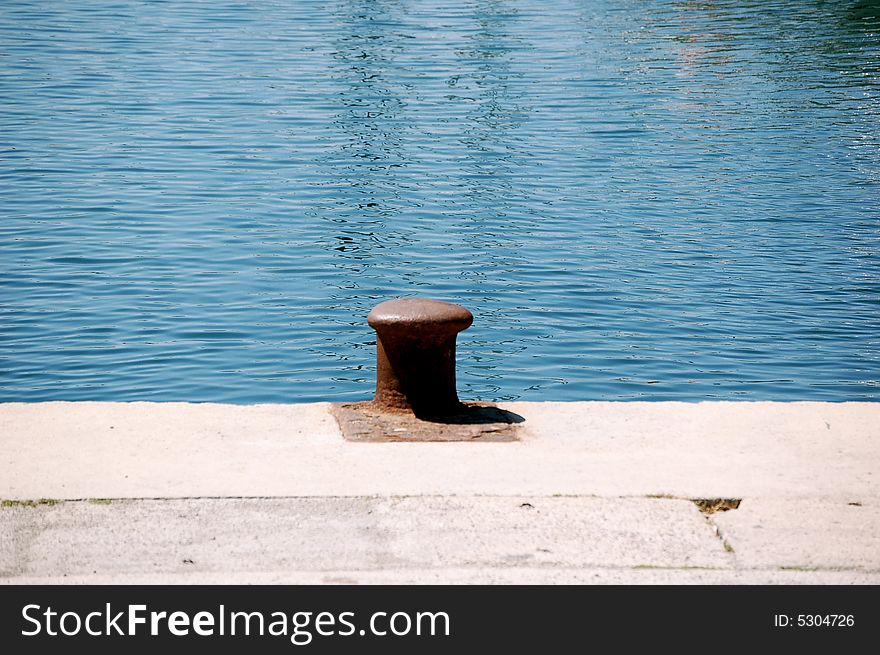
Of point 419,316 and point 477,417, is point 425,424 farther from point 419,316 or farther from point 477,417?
point 419,316

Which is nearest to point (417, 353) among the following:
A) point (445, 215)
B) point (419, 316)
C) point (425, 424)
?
point (419, 316)

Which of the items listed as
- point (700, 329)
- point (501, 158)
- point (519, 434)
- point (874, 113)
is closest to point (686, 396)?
point (700, 329)

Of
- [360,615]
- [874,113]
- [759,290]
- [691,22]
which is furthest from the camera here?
[691,22]

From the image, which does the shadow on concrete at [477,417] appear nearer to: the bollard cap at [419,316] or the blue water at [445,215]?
the bollard cap at [419,316]

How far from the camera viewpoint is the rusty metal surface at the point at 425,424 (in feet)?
22.5

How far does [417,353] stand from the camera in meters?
7.23

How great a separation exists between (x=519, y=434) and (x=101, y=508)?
2.23 metres

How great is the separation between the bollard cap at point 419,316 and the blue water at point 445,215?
3978mm

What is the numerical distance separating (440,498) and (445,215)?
490 inches

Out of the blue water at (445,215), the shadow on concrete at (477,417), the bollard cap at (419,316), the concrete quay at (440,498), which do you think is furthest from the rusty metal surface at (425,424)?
the blue water at (445,215)

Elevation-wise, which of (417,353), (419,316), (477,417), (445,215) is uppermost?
(419,316)

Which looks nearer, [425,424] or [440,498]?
[440,498]

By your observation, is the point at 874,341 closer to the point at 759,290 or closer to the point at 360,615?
the point at 759,290

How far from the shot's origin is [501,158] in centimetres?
2172
